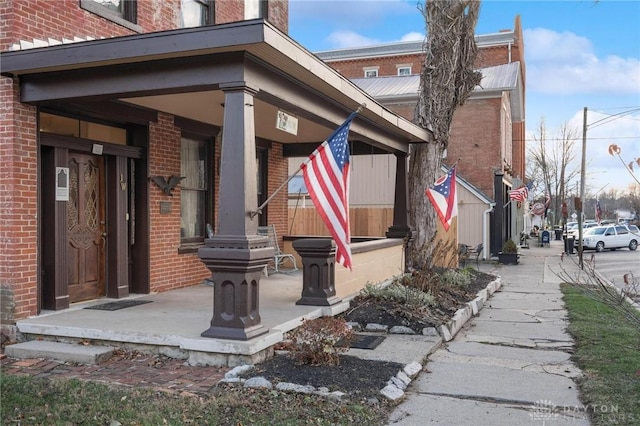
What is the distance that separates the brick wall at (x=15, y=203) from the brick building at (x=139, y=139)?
0.6 inches

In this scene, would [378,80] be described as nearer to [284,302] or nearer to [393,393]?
[284,302]

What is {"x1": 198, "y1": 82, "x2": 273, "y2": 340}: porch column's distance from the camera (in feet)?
17.9

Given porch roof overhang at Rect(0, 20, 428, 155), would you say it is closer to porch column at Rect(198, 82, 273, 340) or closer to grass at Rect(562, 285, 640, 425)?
porch column at Rect(198, 82, 273, 340)

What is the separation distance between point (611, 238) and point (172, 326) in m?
32.4

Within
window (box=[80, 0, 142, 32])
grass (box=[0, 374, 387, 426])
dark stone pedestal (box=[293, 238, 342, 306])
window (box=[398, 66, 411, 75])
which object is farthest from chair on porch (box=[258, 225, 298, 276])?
window (box=[398, 66, 411, 75])

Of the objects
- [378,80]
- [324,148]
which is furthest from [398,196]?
[378,80]

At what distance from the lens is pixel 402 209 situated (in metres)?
12.1

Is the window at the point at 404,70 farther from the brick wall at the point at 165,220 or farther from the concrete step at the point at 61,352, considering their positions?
the concrete step at the point at 61,352

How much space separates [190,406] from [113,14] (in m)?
5.87

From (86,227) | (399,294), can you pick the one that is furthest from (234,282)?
(399,294)

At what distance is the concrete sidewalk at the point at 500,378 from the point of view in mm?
4480

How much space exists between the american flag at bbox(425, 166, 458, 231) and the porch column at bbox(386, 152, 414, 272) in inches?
37.4

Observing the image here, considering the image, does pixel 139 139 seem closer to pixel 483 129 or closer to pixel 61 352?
pixel 61 352

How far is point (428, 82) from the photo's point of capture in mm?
12945
